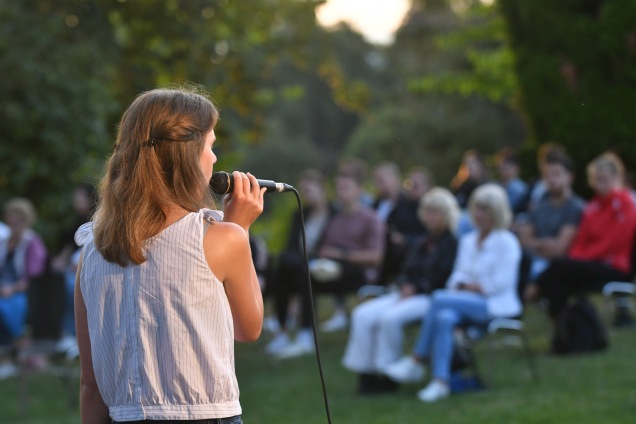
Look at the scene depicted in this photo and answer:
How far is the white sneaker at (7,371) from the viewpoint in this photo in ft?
35.8

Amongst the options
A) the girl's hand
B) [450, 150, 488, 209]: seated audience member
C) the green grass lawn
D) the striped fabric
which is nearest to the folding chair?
the green grass lawn

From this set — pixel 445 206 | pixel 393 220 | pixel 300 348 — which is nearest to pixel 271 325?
pixel 300 348

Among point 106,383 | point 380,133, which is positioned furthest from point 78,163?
point 380,133

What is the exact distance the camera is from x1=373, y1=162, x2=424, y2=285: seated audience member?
10.5 m

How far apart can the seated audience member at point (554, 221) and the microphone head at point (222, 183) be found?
6.90 metres

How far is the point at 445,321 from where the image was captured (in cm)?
805

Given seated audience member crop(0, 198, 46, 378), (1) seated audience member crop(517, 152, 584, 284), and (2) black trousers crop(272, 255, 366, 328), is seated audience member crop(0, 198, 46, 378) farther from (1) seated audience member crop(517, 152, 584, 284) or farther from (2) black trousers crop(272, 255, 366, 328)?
(1) seated audience member crop(517, 152, 584, 284)

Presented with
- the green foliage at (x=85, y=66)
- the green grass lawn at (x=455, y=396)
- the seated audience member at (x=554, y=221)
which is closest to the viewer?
the green grass lawn at (x=455, y=396)

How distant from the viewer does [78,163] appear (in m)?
14.2

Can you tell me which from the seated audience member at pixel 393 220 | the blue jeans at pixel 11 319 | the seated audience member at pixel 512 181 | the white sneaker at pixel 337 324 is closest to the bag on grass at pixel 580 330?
the seated audience member at pixel 393 220

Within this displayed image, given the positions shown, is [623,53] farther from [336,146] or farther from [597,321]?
[336,146]

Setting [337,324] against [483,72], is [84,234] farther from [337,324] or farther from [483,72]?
[483,72]

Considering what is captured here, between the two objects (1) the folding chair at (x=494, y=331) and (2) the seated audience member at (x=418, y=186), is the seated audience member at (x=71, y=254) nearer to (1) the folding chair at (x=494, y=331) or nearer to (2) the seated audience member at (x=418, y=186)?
(2) the seated audience member at (x=418, y=186)

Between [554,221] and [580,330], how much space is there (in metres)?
1.07
